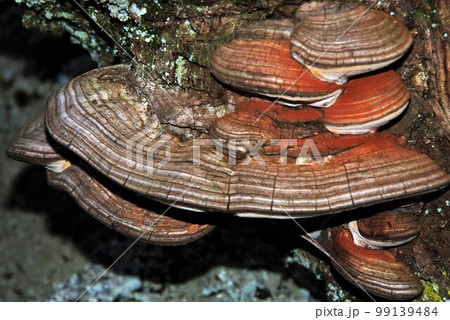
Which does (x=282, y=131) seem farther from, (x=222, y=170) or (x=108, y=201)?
(x=108, y=201)

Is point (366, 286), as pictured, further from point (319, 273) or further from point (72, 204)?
point (72, 204)

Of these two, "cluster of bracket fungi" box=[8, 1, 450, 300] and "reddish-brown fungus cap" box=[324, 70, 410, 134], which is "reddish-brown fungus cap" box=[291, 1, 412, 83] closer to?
"cluster of bracket fungi" box=[8, 1, 450, 300]

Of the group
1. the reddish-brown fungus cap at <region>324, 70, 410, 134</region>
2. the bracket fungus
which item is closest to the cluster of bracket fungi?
the reddish-brown fungus cap at <region>324, 70, 410, 134</region>

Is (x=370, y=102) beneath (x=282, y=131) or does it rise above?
above

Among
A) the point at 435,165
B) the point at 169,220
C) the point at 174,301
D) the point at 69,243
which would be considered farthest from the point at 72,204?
the point at 435,165

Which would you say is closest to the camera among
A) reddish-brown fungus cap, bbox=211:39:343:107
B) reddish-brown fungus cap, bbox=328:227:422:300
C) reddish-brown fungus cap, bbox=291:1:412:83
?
reddish-brown fungus cap, bbox=291:1:412:83

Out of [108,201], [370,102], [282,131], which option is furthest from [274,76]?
[108,201]
